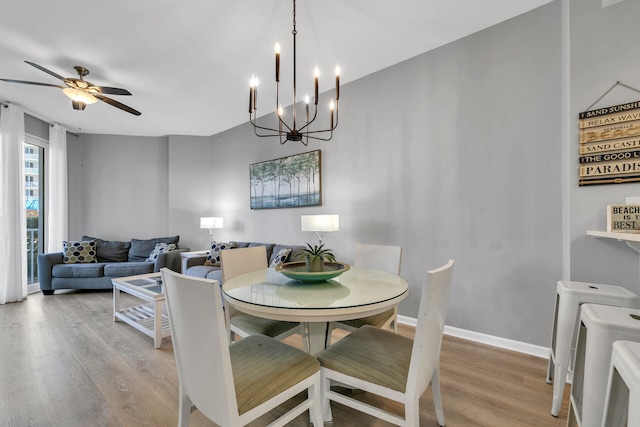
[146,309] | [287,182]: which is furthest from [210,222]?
[146,309]

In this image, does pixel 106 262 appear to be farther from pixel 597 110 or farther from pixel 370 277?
pixel 597 110

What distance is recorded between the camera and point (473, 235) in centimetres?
257

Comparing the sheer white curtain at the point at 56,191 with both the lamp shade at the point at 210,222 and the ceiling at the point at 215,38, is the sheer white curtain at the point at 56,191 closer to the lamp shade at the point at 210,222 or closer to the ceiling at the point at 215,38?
the ceiling at the point at 215,38

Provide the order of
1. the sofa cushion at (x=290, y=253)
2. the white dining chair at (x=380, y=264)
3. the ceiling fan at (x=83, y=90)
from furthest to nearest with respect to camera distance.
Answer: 1. the sofa cushion at (x=290, y=253)
2. the ceiling fan at (x=83, y=90)
3. the white dining chair at (x=380, y=264)

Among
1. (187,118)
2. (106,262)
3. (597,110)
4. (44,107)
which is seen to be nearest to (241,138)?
(187,118)

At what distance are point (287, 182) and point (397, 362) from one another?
10.4 feet

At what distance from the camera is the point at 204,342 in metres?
1.03

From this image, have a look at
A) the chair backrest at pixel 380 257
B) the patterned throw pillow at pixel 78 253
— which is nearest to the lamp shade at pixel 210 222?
the patterned throw pillow at pixel 78 253

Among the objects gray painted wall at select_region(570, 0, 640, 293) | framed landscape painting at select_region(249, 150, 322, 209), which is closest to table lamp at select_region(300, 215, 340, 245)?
framed landscape painting at select_region(249, 150, 322, 209)

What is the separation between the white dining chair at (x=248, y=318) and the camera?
180cm

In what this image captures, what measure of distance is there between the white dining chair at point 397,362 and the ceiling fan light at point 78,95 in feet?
11.4

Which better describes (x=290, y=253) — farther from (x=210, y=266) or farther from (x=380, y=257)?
(x=380, y=257)

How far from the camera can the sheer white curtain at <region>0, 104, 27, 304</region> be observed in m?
3.83

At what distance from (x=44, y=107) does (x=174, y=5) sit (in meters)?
3.54
